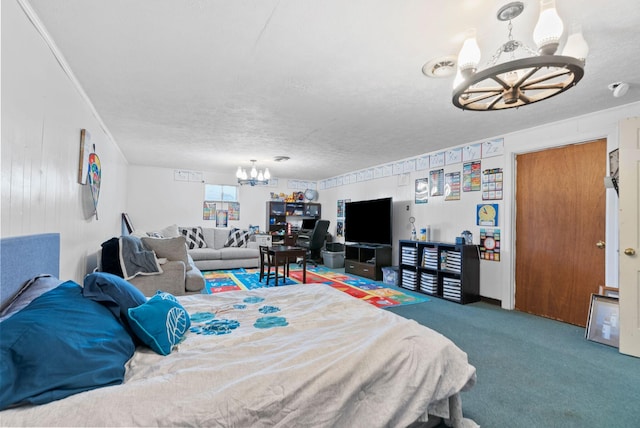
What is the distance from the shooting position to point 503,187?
395cm

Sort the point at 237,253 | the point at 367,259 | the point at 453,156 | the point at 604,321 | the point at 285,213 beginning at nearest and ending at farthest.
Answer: the point at 604,321, the point at 453,156, the point at 367,259, the point at 237,253, the point at 285,213

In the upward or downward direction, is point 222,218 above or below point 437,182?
below

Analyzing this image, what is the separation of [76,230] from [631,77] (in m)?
4.95

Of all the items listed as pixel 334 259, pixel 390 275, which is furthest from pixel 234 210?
pixel 390 275

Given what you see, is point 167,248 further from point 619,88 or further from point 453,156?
point 619,88

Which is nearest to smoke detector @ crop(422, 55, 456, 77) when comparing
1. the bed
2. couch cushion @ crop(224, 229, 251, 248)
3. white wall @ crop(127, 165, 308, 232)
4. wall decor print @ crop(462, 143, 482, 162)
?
the bed

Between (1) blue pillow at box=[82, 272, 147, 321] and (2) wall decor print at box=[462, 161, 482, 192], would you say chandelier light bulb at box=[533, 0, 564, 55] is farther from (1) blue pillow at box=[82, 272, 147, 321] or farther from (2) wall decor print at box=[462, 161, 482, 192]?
(2) wall decor print at box=[462, 161, 482, 192]

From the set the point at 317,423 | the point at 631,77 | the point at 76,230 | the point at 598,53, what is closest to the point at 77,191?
the point at 76,230

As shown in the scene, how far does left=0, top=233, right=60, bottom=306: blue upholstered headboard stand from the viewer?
1268mm

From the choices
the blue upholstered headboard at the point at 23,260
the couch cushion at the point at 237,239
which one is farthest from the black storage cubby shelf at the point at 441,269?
the blue upholstered headboard at the point at 23,260

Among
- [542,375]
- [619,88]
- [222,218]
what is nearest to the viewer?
[542,375]

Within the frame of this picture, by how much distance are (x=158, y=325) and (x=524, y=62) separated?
2147 millimetres

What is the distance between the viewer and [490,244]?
4090 millimetres

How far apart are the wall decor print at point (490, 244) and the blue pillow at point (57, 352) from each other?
14.1ft
